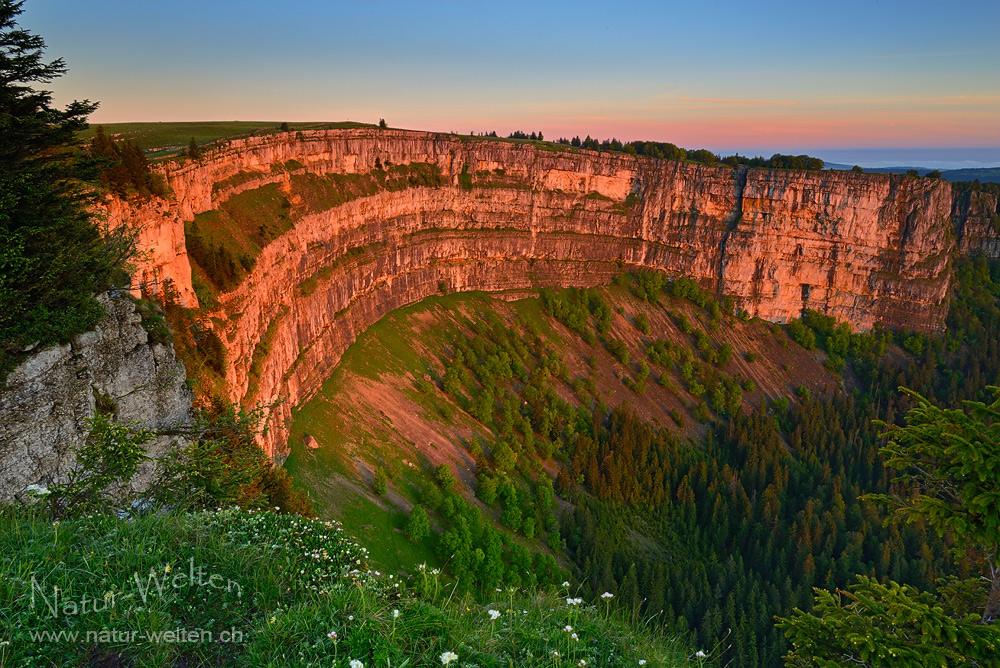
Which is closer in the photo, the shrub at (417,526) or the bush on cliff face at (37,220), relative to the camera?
the bush on cliff face at (37,220)

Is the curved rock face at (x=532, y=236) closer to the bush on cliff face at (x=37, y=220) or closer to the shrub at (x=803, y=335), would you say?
the shrub at (x=803, y=335)

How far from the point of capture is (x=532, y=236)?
98.4 meters

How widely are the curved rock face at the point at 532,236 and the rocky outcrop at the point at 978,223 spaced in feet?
129

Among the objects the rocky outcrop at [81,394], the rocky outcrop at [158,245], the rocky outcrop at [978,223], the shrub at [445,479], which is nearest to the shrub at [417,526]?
the shrub at [445,479]

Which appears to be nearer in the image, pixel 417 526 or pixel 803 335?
pixel 417 526

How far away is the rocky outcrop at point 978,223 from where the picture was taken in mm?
142250

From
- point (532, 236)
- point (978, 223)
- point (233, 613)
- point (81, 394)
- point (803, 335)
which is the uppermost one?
point (978, 223)

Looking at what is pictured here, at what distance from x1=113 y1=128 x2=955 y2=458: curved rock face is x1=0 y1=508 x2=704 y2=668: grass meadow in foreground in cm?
2919

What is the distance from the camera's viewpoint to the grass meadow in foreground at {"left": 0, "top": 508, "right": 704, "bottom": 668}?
7867 mm

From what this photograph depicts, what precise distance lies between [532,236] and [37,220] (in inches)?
3414

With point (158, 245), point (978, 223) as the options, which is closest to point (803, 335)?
point (978, 223)

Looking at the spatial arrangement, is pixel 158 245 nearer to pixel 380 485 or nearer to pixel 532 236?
pixel 380 485

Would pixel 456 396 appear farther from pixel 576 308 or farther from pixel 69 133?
A: pixel 69 133

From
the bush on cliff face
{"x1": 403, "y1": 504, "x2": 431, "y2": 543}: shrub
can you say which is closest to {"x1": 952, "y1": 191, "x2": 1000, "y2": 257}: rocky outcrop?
{"x1": 403, "y1": 504, "x2": 431, "y2": 543}: shrub
